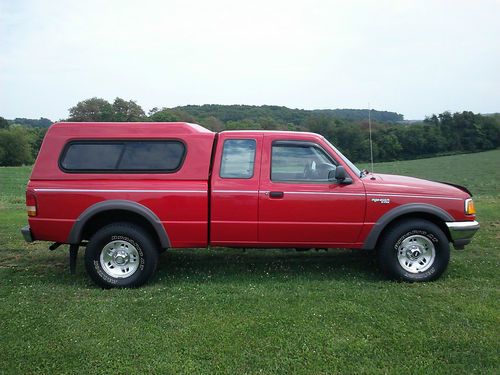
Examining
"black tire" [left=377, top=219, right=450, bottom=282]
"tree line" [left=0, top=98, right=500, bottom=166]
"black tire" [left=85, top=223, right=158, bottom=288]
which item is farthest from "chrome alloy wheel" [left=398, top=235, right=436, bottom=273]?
"tree line" [left=0, top=98, right=500, bottom=166]

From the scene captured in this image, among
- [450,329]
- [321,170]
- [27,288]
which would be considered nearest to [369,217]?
[321,170]

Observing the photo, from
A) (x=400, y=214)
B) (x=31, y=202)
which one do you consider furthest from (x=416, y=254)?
(x=31, y=202)

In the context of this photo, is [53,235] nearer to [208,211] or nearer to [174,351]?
[208,211]

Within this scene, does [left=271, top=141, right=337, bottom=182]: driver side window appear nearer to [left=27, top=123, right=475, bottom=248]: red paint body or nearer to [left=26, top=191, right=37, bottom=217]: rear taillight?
[left=27, top=123, right=475, bottom=248]: red paint body

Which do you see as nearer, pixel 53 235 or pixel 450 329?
pixel 450 329

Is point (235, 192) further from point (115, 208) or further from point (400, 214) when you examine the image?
point (400, 214)

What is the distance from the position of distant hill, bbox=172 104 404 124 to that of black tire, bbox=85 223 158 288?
11.1 metres

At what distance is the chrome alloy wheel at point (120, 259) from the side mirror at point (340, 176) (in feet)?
8.31

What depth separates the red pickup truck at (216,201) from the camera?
5.31 metres

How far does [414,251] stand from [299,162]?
1781 mm

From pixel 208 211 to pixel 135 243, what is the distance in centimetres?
96

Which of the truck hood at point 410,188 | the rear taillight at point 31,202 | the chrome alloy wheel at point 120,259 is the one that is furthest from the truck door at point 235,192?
the rear taillight at point 31,202

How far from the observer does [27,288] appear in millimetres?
5309

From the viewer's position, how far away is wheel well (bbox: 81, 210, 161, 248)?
5445mm
